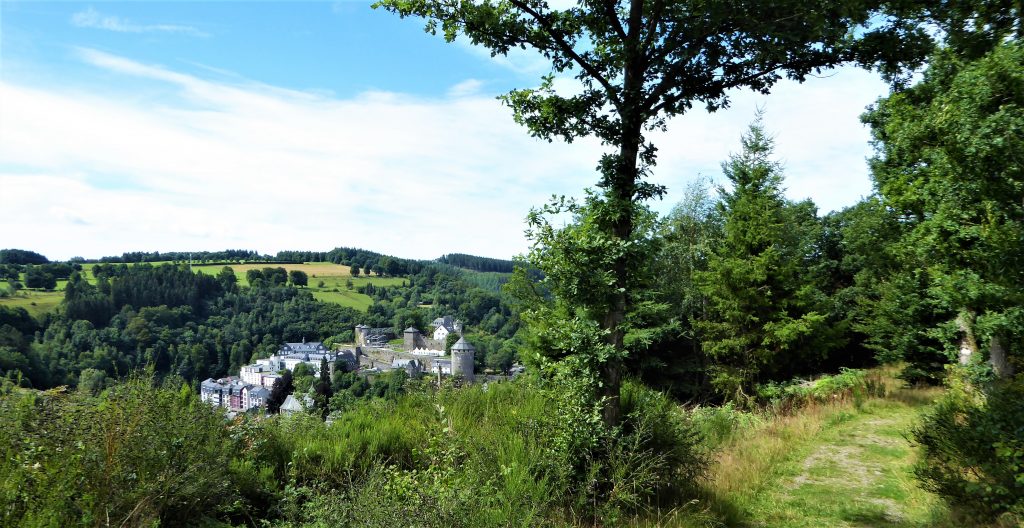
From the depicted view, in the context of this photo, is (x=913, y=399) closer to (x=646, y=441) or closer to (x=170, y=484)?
(x=646, y=441)

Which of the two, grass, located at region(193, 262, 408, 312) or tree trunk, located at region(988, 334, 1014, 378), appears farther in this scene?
grass, located at region(193, 262, 408, 312)

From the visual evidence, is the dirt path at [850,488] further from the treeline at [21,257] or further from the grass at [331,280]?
the treeline at [21,257]

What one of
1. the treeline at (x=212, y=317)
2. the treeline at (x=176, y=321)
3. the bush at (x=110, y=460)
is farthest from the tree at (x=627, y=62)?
the treeline at (x=176, y=321)

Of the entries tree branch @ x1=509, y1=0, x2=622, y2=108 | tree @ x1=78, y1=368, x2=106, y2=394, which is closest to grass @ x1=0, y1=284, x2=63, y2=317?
tree @ x1=78, y1=368, x2=106, y2=394

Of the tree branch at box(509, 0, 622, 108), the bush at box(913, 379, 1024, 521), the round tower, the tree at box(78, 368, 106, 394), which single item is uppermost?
the tree branch at box(509, 0, 622, 108)

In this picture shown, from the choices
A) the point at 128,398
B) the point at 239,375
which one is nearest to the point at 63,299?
the point at 239,375

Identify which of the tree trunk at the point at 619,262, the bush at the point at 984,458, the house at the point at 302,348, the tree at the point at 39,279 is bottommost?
the house at the point at 302,348

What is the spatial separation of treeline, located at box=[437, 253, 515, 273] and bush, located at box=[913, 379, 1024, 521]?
105989 mm

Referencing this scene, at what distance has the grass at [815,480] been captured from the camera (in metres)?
5.35

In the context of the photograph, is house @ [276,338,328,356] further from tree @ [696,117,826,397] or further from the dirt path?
the dirt path

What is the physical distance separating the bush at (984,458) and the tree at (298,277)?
118 metres

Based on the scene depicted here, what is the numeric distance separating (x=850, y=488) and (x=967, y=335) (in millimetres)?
7685

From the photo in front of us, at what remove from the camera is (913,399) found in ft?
41.7

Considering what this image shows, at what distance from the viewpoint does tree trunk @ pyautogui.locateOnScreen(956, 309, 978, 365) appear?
34.6 feet
